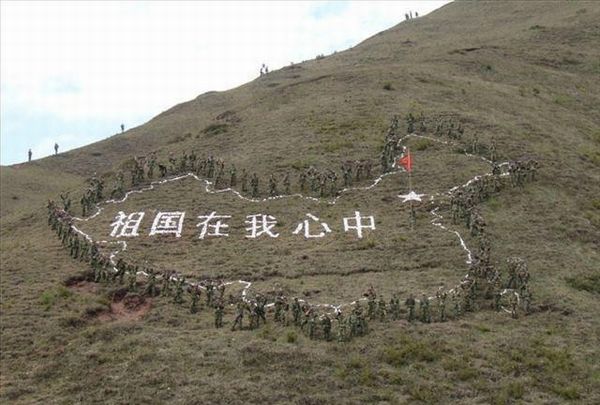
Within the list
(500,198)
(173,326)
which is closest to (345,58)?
(500,198)

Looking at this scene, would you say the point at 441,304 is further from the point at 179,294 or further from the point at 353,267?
the point at 179,294

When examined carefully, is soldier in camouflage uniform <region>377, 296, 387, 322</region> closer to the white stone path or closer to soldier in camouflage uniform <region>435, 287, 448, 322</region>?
the white stone path

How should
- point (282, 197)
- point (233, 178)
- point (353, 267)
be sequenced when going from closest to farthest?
point (353, 267), point (282, 197), point (233, 178)

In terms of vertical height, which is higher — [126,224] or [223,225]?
[126,224]

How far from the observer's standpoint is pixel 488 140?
164ft

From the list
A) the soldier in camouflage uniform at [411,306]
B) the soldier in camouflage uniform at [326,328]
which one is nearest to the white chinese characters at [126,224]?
the soldier in camouflage uniform at [326,328]

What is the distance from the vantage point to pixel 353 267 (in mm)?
35250

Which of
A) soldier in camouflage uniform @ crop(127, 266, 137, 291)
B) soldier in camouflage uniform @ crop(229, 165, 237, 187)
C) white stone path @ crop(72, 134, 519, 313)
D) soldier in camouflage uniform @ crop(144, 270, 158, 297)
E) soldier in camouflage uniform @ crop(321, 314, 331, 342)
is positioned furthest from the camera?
soldier in camouflage uniform @ crop(229, 165, 237, 187)

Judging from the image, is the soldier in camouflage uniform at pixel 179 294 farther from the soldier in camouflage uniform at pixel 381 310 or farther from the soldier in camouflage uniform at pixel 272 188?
the soldier in camouflage uniform at pixel 272 188

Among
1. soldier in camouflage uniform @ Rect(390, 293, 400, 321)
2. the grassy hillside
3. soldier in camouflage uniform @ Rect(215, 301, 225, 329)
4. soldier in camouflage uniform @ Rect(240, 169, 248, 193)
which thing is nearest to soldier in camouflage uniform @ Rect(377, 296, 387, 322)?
soldier in camouflage uniform @ Rect(390, 293, 400, 321)

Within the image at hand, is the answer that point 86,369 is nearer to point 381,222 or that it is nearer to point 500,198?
point 381,222

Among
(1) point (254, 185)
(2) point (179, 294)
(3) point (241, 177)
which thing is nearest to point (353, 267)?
(2) point (179, 294)

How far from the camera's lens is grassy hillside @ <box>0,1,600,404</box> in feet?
84.3

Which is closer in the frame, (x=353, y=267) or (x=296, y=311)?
(x=296, y=311)
